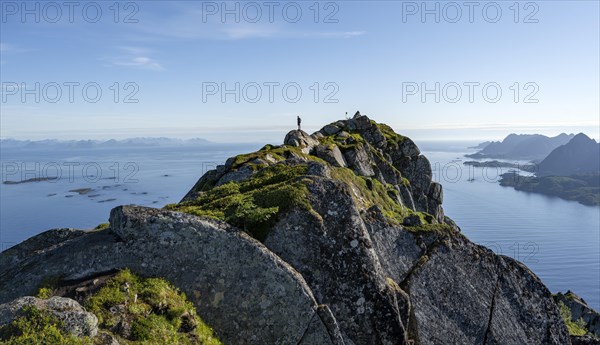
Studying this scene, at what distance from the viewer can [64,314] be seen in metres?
7.89

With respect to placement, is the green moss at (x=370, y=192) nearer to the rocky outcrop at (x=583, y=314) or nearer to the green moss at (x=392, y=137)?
the green moss at (x=392, y=137)

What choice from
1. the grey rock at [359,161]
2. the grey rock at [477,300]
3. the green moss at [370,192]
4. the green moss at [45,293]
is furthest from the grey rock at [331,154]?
the green moss at [45,293]

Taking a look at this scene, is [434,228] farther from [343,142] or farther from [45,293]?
[343,142]

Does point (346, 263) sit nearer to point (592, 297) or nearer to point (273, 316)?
point (273, 316)

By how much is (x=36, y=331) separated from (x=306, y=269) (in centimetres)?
713

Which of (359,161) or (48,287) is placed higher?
(359,161)

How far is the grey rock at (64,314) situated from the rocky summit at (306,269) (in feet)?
0.91

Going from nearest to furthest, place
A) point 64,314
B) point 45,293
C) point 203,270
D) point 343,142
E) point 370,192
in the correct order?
point 64,314 < point 45,293 < point 203,270 < point 370,192 < point 343,142

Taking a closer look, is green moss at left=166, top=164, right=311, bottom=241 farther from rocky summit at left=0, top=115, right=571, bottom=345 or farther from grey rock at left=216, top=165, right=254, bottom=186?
grey rock at left=216, top=165, right=254, bottom=186

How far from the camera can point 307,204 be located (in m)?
13.3

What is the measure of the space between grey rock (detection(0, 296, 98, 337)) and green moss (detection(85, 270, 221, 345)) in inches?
24.1

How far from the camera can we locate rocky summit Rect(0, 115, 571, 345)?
412 inches

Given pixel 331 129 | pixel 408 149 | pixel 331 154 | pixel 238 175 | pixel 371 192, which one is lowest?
pixel 371 192

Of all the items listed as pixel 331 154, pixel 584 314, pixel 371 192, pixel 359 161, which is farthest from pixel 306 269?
pixel 584 314
